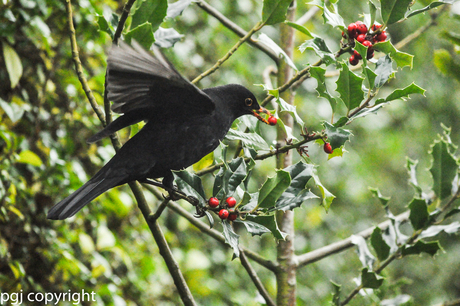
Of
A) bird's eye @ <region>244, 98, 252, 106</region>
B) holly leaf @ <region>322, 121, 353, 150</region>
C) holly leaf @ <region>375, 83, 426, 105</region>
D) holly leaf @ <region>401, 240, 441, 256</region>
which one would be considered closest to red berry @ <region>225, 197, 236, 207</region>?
holly leaf @ <region>322, 121, 353, 150</region>

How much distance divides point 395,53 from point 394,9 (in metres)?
0.17

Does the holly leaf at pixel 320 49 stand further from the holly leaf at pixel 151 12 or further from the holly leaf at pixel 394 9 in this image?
the holly leaf at pixel 151 12

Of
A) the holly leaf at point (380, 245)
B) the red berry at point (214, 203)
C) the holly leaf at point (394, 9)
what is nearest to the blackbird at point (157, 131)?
the red berry at point (214, 203)

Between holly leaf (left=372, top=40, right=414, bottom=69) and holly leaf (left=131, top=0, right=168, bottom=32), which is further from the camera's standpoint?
holly leaf (left=131, top=0, right=168, bottom=32)

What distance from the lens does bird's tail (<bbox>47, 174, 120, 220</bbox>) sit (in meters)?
1.78

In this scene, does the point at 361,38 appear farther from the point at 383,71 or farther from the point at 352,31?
the point at 383,71

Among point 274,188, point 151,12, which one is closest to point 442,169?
point 274,188

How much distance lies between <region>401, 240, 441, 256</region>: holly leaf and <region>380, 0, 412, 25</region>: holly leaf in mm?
995

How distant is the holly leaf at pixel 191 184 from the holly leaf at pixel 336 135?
1.63ft

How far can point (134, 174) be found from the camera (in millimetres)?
1967

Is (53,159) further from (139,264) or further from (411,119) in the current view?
(411,119)

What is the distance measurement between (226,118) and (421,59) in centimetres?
617

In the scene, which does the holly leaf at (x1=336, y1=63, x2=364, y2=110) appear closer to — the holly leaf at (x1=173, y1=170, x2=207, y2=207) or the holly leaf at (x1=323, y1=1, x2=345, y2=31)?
the holly leaf at (x1=323, y1=1, x2=345, y2=31)

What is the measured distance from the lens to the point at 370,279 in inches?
78.4
